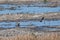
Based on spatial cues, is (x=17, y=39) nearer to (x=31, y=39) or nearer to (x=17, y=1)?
(x=31, y=39)

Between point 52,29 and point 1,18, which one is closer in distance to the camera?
point 52,29

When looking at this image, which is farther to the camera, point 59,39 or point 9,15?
point 9,15

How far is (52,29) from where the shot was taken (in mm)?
16234

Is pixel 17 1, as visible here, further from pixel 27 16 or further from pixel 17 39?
pixel 17 39

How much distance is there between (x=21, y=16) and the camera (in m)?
22.8

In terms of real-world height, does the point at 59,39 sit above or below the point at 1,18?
above

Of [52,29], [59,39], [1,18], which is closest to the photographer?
[59,39]

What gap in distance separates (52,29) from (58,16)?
6.16 meters

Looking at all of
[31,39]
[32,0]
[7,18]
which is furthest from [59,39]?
[32,0]

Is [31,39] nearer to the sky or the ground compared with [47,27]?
nearer to the sky

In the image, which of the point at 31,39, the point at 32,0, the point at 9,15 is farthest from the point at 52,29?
the point at 32,0

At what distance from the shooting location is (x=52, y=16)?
73.2ft

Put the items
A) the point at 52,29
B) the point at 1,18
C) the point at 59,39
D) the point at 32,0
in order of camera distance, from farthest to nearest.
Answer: the point at 32,0, the point at 1,18, the point at 52,29, the point at 59,39

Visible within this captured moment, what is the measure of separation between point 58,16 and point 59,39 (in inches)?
459
